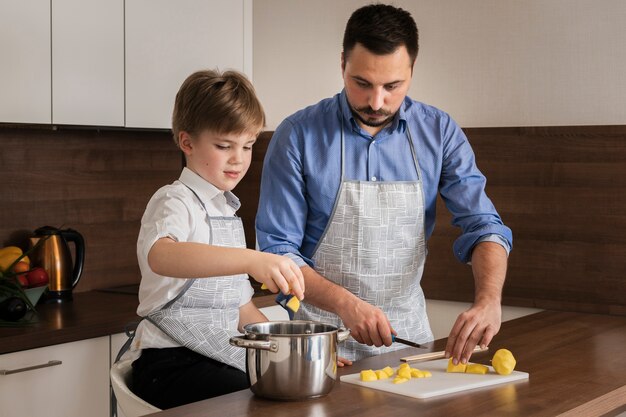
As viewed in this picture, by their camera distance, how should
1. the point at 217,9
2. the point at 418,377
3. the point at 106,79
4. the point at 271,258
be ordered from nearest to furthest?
1. the point at 271,258
2. the point at 418,377
3. the point at 106,79
4. the point at 217,9

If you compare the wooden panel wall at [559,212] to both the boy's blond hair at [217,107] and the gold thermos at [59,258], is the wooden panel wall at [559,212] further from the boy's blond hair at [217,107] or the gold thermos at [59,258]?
the boy's blond hair at [217,107]

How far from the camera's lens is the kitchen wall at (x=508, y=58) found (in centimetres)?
286

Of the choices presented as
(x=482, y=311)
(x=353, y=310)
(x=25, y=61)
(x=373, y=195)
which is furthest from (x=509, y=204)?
(x=25, y=61)

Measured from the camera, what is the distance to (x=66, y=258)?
2873mm

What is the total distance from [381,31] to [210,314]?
0.72 meters

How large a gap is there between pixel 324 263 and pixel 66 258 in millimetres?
1085

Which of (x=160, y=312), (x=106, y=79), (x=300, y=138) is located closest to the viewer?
(x=160, y=312)

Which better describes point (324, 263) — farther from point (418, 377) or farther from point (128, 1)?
point (128, 1)

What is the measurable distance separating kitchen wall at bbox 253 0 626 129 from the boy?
142 cm

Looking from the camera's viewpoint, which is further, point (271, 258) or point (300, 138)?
point (300, 138)

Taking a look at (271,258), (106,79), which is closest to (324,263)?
(271,258)

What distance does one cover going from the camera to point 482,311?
A: 5.97ft

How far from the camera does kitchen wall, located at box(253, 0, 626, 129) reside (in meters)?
2.86

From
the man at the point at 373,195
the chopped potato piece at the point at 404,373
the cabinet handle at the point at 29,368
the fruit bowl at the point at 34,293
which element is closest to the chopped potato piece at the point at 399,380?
the chopped potato piece at the point at 404,373
